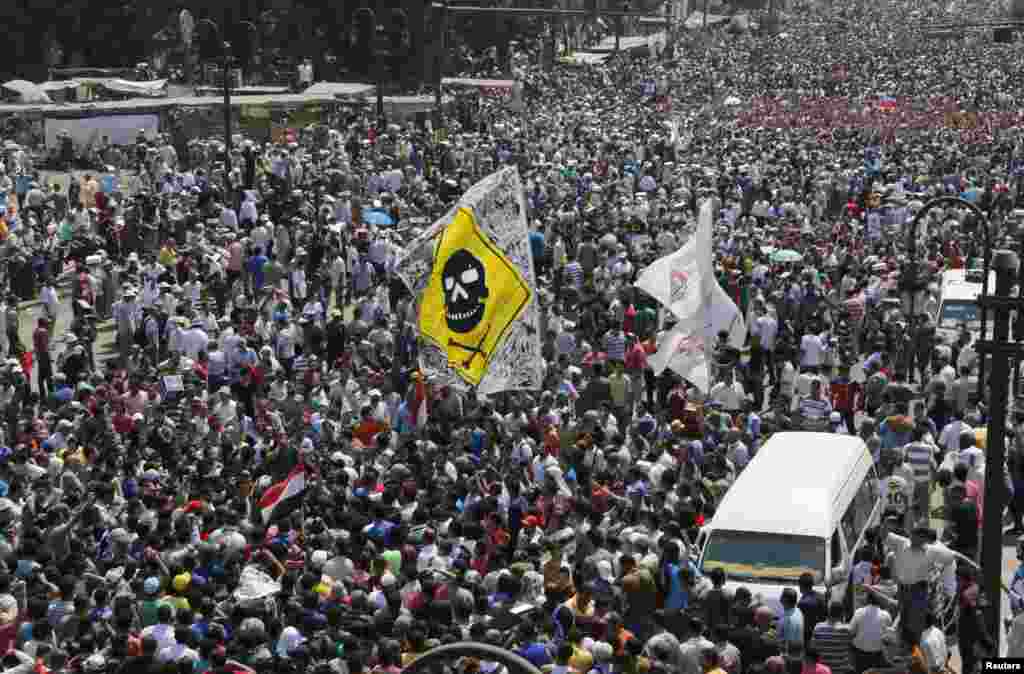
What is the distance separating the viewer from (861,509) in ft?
58.5

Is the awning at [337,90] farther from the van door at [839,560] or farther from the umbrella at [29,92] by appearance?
the van door at [839,560]

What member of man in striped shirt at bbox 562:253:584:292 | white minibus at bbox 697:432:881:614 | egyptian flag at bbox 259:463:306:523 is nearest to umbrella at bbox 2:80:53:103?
man in striped shirt at bbox 562:253:584:292

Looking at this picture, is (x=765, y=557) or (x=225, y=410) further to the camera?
(x=225, y=410)

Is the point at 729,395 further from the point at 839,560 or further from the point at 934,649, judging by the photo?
the point at 934,649

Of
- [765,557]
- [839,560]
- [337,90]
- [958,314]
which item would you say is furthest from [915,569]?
[337,90]

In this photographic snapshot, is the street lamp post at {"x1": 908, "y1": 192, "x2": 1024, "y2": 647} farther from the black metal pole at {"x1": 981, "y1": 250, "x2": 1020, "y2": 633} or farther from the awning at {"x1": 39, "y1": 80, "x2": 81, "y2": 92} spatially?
the awning at {"x1": 39, "y1": 80, "x2": 81, "y2": 92}

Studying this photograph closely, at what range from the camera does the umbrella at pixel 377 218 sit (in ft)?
103

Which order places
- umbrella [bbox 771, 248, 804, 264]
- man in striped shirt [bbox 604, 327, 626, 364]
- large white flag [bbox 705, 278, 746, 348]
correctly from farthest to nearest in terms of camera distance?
umbrella [bbox 771, 248, 804, 264], man in striped shirt [bbox 604, 327, 626, 364], large white flag [bbox 705, 278, 746, 348]

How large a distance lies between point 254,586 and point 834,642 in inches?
173

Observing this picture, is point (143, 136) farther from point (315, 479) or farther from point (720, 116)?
point (315, 479)

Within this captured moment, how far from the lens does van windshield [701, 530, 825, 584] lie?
16031 millimetres

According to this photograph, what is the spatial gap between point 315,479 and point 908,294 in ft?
29.7

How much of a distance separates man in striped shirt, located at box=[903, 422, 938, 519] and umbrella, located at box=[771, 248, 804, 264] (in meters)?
9.64

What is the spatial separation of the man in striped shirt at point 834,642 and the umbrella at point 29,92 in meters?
40.9
